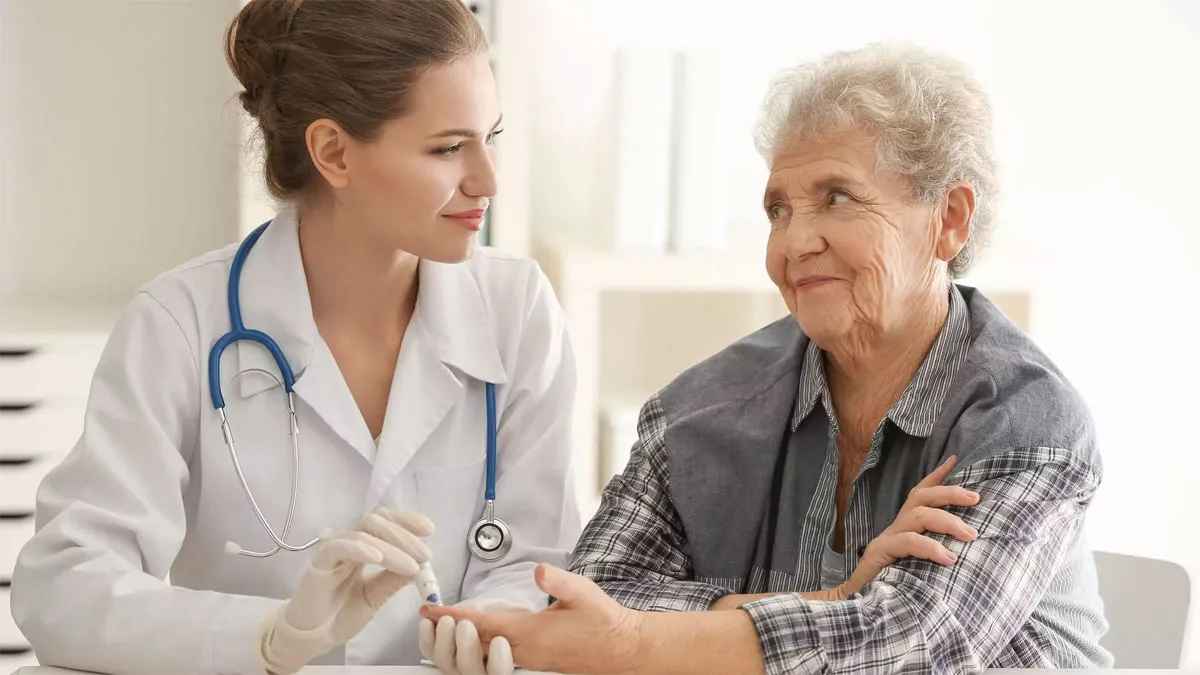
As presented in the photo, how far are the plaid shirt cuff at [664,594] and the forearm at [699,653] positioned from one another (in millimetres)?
212

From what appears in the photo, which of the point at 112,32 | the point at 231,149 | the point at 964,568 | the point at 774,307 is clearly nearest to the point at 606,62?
the point at 774,307

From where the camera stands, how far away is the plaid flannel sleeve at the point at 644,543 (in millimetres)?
1482

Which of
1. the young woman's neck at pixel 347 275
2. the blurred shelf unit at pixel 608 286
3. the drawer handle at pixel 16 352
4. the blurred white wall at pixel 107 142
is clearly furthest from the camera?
the blurred white wall at pixel 107 142

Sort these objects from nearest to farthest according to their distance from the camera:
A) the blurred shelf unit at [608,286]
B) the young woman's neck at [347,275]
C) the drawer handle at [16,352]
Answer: the young woman's neck at [347,275] → the drawer handle at [16,352] → the blurred shelf unit at [608,286]

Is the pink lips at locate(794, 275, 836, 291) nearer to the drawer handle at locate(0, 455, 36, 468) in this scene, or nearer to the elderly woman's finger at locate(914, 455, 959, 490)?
the elderly woman's finger at locate(914, 455, 959, 490)

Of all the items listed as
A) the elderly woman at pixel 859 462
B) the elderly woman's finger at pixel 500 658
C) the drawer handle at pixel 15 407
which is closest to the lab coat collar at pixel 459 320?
the elderly woman at pixel 859 462

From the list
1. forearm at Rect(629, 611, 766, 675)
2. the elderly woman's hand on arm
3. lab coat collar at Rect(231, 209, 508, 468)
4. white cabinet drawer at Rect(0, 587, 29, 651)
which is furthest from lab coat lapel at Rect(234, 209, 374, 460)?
white cabinet drawer at Rect(0, 587, 29, 651)

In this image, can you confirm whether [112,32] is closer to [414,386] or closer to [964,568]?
[414,386]

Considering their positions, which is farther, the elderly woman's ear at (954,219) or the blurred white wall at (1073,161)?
the blurred white wall at (1073,161)

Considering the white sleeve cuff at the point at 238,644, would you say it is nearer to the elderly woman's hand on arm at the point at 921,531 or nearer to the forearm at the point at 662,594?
the forearm at the point at 662,594

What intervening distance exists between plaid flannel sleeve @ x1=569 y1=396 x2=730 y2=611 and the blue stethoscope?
0.37 ft

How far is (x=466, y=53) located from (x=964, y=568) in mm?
823

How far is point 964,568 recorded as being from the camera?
127cm

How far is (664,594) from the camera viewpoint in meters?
1.48
